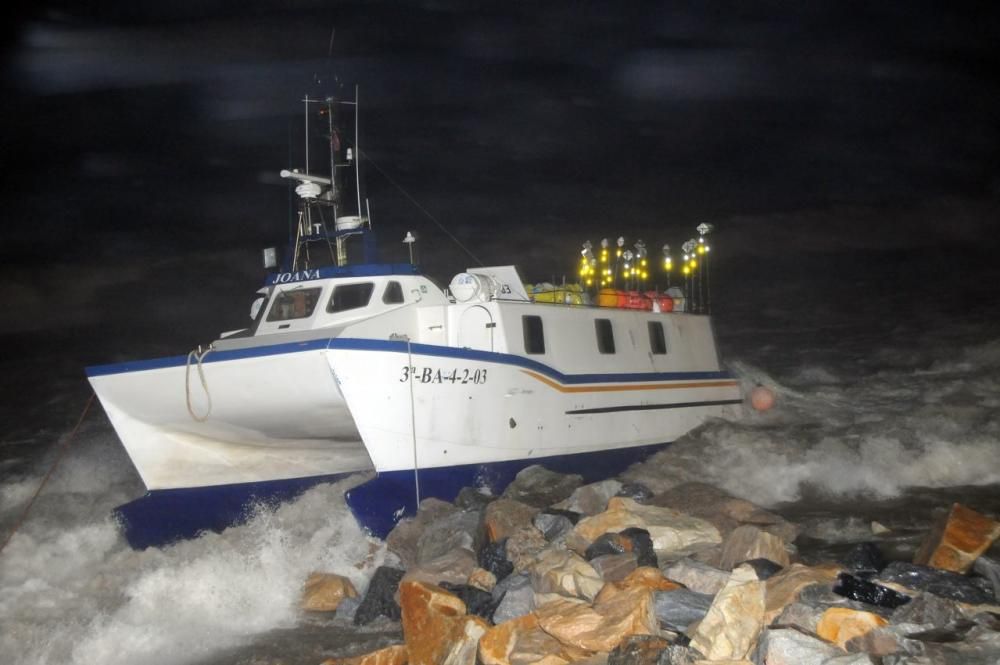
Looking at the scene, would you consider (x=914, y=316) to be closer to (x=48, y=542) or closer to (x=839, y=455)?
(x=839, y=455)

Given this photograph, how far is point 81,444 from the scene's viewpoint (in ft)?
50.5

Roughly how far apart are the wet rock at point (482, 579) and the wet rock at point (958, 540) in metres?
3.45

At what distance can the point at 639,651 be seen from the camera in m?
4.77

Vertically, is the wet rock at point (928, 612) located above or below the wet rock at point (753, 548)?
below

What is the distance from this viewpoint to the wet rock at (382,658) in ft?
18.8

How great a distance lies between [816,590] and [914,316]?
989 inches

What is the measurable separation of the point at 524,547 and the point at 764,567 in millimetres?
2087

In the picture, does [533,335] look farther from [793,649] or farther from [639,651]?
[793,649]

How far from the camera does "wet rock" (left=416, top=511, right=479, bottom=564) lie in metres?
7.89

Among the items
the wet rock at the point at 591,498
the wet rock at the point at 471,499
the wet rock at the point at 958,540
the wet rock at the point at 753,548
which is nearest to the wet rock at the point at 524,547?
the wet rock at the point at 591,498

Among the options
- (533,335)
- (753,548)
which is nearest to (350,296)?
(533,335)

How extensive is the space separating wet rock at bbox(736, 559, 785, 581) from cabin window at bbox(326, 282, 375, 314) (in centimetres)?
549

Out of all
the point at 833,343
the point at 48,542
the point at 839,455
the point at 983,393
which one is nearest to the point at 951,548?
the point at 839,455

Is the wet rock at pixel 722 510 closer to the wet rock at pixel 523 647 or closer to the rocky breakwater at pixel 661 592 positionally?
the rocky breakwater at pixel 661 592
